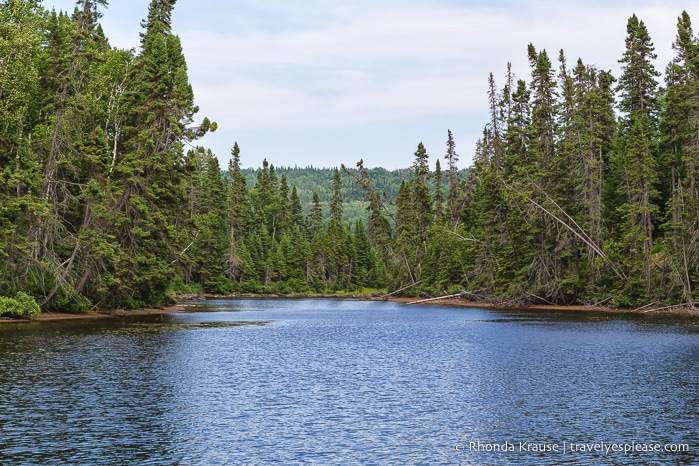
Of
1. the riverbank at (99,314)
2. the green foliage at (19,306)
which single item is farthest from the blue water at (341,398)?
the riverbank at (99,314)

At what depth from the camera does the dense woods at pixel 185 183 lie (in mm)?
52281

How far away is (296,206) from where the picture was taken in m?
170

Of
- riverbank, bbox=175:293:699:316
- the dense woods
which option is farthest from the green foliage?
riverbank, bbox=175:293:699:316

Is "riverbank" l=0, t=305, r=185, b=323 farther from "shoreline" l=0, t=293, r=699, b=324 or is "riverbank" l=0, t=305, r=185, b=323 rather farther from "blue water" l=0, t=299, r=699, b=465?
"blue water" l=0, t=299, r=699, b=465

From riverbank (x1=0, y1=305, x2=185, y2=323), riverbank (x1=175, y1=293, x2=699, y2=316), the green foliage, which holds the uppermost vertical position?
the green foliage

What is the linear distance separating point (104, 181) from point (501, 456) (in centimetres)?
5119

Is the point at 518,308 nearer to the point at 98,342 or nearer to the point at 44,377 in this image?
the point at 98,342

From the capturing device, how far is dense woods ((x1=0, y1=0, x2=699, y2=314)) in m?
52.3

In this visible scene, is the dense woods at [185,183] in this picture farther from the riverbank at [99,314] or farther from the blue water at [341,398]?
the blue water at [341,398]

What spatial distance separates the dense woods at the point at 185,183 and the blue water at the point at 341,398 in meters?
11.3

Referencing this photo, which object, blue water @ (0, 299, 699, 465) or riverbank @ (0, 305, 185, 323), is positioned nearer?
blue water @ (0, 299, 699, 465)

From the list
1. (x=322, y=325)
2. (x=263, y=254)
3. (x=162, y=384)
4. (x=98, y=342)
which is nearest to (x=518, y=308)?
(x=322, y=325)

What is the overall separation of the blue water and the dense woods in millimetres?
11289

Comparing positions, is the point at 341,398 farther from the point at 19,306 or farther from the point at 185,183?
the point at 185,183
